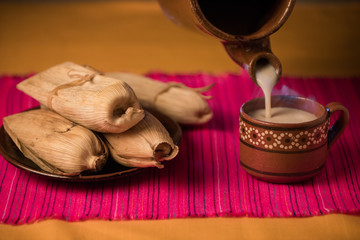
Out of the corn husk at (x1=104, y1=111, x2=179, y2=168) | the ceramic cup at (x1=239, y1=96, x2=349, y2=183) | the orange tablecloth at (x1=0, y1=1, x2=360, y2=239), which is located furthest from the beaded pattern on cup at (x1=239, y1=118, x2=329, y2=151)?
the orange tablecloth at (x1=0, y1=1, x2=360, y2=239)

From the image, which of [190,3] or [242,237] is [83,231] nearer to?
[242,237]

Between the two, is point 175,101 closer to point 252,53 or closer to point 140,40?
point 252,53

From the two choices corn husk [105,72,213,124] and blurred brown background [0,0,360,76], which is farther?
blurred brown background [0,0,360,76]

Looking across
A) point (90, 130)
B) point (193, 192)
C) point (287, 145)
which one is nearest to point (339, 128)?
point (287, 145)

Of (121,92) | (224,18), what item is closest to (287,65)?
(224,18)

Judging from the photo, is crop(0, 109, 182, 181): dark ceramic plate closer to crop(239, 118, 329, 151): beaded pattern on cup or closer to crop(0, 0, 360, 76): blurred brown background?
crop(239, 118, 329, 151): beaded pattern on cup

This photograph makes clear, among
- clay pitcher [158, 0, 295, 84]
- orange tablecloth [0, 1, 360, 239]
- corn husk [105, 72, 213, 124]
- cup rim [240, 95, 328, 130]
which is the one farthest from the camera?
orange tablecloth [0, 1, 360, 239]
